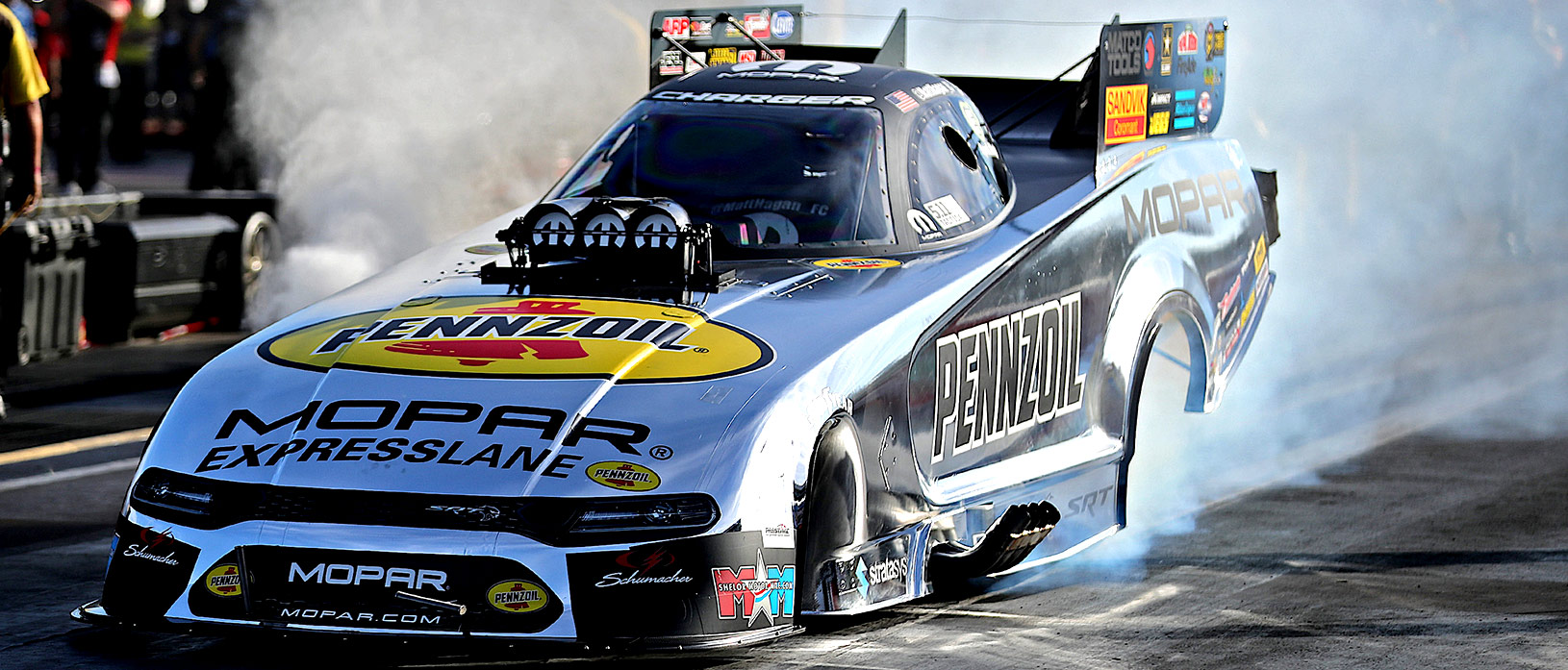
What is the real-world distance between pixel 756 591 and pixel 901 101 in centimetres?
213

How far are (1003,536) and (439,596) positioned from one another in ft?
5.67

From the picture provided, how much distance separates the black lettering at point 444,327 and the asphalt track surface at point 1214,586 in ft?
2.41

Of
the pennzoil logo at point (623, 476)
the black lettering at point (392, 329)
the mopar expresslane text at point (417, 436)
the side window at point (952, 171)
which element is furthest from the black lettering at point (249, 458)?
the side window at point (952, 171)

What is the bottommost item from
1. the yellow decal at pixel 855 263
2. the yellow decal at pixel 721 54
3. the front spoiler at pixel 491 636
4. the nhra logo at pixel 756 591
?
the front spoiler at pixel 491 636

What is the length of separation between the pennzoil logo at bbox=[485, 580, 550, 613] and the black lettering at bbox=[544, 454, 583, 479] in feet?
0.76

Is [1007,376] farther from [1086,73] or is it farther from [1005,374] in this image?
[1086,73]

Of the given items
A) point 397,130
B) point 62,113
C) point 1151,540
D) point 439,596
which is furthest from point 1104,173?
point 62,113

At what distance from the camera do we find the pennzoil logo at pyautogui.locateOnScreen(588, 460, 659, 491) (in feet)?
14.0

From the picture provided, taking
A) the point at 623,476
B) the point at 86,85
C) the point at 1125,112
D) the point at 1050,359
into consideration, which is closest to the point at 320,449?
the point at 623,476

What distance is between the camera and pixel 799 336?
4.83 m

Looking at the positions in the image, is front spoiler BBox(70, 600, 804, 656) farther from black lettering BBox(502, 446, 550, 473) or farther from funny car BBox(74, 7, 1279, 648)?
black lettering BBox(502, 446, 550, 473)

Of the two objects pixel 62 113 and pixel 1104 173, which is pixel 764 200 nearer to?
pixel 1104 173

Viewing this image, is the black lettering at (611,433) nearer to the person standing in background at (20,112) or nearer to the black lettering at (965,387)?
the black lettering at (965,387)

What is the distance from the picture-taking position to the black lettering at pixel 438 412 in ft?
14.5
